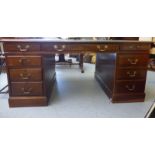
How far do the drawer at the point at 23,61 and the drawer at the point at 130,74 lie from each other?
957 mm

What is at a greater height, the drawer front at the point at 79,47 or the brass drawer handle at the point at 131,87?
the drawer front at the point at 79,47

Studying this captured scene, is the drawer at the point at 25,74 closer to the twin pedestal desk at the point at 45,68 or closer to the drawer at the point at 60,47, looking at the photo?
the twin pedestal desk at the point at 45,68

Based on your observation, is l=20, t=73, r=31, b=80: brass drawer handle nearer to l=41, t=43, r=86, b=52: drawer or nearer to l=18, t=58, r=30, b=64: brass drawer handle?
l=18, t=58, r=30, b=64: brass drawer handle

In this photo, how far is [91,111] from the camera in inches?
78.1

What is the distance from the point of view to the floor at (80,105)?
1912mm

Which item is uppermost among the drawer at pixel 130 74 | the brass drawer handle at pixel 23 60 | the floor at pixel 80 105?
the brass drawer handle at pixel 23 60

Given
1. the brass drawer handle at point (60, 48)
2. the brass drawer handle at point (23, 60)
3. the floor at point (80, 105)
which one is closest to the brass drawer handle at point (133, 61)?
the floor at point (80, 105)

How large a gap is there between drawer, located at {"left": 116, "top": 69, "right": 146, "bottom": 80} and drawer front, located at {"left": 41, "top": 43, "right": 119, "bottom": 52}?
0.97 ft

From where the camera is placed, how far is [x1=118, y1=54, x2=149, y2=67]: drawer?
206cm

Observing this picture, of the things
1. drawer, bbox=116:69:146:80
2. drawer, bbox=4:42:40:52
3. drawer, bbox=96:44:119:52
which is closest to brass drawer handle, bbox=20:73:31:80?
drawer, bbox=4:42:40:52

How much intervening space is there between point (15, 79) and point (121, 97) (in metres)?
1.28

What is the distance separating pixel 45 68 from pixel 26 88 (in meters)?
0.32

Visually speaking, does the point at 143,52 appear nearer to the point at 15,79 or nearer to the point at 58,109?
the point at 58,109

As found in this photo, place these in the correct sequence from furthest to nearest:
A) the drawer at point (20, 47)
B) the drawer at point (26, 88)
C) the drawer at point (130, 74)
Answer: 1. the drawer at point (130, 74)
2. the drawer at point (26, 88)
3. the drawer at point (20, 47)
